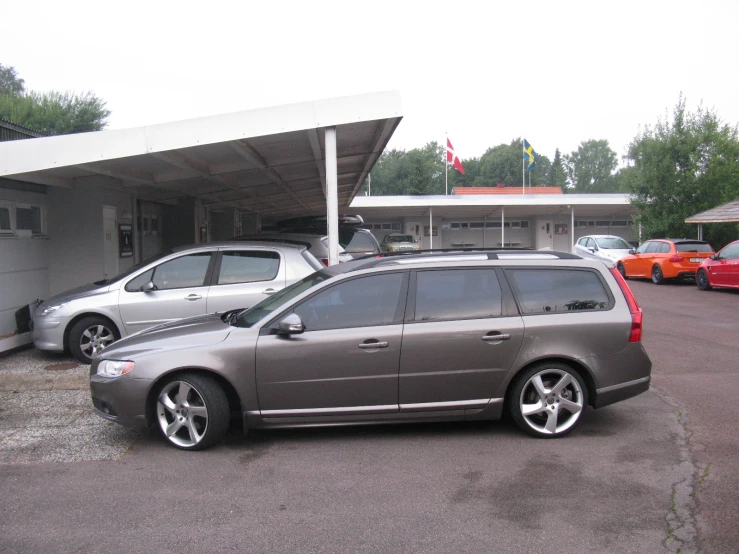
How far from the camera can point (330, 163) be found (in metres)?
9.01

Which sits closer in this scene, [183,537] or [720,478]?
[183,537]

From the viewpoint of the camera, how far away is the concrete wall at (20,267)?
9516mm

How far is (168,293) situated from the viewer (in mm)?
8508

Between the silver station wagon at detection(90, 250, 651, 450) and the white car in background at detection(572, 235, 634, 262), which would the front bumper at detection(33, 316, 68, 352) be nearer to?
the silver station wagon at detection(90, 250, 651, 450)

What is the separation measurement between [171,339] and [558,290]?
3383 mm

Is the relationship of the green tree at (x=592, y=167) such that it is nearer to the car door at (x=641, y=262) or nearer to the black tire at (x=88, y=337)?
the car door at (x=641, y=262)

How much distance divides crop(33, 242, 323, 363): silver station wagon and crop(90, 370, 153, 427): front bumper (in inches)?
119

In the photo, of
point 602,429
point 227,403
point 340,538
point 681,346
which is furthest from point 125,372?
point 681,346

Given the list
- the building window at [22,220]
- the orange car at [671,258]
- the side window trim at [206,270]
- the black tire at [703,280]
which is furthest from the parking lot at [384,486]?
the orange car at [671,258]

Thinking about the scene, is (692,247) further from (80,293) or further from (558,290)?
(80,293)

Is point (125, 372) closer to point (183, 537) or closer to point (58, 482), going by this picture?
point (58, 482)

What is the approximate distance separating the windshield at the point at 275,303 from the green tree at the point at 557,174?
114 metres

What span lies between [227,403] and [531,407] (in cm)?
255

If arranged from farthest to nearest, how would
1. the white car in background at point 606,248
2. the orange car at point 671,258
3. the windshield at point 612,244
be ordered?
the windshield at point 612,244 < the white car in background at point 606,248 < the orange car at point 671,258
